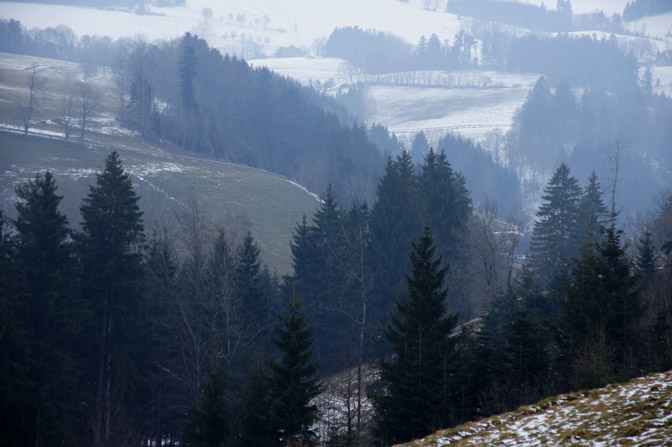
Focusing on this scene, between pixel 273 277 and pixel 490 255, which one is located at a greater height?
pixel 490 255

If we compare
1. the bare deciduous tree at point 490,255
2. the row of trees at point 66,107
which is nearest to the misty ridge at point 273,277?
the bare deciduous tree at point 490,255

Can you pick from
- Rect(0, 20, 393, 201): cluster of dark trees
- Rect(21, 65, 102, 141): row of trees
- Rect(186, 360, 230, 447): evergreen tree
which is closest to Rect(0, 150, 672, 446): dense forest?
Rect(186, 360, 230, 447): evergreen tree

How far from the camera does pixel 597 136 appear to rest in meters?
138

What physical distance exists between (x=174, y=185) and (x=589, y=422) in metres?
64.4

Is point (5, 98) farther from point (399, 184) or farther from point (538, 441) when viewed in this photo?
point (538, 441)

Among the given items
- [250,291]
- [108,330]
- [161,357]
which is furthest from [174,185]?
[108,330]

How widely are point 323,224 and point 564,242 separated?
67.8ft

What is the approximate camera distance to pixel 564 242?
4722 centimetres

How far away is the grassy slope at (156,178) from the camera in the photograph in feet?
202

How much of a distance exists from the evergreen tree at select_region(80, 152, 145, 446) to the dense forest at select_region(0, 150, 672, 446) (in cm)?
8

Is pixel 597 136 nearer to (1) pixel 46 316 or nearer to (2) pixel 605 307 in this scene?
(2) pixel 605 307

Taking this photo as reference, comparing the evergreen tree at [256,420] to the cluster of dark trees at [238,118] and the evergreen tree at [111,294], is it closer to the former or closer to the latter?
the evergreen tree at [111,294]

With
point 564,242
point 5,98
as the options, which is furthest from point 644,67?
point 5,98

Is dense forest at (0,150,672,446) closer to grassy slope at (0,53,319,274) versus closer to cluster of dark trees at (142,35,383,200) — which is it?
grassy slope at (0,53,319,274)
